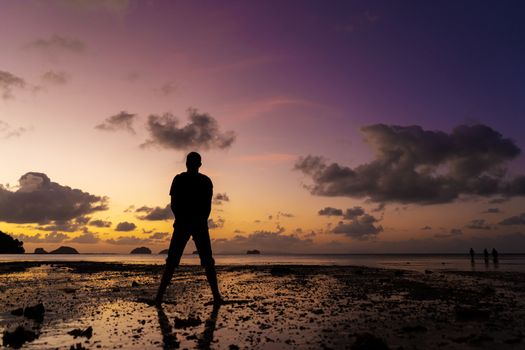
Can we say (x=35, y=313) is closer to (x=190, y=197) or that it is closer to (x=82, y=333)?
(x=82, y=333)

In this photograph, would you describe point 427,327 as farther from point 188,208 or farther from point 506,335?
point 188,208

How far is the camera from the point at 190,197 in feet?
36.4

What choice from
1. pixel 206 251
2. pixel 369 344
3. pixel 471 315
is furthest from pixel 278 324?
pixel 471 315

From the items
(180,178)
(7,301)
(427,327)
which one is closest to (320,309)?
(427,327)

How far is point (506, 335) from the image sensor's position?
7102mm

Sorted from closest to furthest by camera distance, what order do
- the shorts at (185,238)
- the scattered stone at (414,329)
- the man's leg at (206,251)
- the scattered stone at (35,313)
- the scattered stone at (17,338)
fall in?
the scattered stone at (17,338), the scattered stone at (414,329), the scattered stone at (35,313), the shorts at (185,238), the man's leg at (206,251)

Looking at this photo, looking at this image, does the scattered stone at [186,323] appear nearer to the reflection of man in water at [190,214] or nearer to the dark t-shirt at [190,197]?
the reflection of man in water at [190,214]

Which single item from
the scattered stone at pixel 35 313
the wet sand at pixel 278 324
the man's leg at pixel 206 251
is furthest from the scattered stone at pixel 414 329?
the scattered stone at pixel 35 313

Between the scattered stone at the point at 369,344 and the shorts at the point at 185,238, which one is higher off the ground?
the shorts at the point at 185,238

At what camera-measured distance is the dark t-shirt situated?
11.1 metres

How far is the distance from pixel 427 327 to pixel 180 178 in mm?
6836

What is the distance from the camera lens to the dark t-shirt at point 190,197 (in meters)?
11.1

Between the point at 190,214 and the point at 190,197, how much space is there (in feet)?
1.47

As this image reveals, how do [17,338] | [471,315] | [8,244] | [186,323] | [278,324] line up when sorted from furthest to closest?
[8,244], [471,315], [278,324], [186,323], [17,338]
